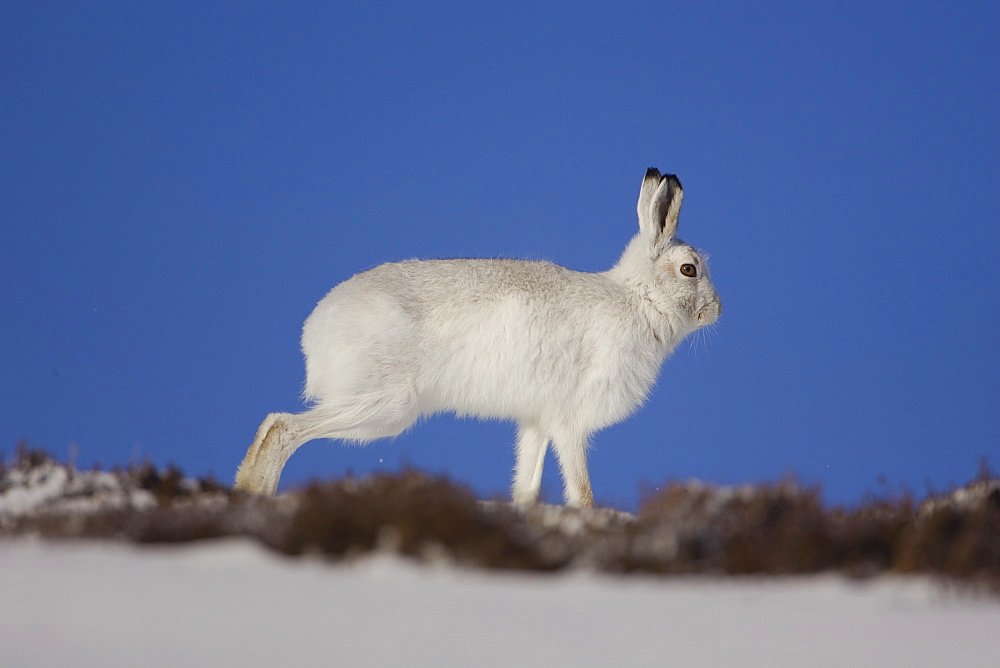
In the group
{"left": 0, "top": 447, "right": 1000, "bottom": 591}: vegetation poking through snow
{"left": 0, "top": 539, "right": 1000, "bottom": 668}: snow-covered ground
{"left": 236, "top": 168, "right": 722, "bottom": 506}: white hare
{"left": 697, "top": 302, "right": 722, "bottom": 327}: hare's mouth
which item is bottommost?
{"left": 0, "top": 539, "right": 1000, "bottom": 668}: snow-covered ground

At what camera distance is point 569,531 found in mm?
5422

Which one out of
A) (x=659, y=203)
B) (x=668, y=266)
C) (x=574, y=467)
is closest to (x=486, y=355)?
(x=574, y=467)

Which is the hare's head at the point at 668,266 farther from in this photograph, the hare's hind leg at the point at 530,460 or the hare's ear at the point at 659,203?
the hare's hind leg at the point at 530,460

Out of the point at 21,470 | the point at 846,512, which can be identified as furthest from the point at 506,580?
the point at 21,470

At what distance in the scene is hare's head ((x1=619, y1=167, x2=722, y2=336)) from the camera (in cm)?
995

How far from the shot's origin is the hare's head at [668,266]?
9.95m

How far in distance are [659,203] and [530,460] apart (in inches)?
111

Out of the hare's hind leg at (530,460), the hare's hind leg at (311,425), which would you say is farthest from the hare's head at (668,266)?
the hare's hind leg at (311,425)

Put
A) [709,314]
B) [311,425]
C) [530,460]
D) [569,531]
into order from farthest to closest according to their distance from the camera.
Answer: [709,314] → [530,460] → [311,425] → [569,531]

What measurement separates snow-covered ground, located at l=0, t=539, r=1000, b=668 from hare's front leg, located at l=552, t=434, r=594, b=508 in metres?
5.00

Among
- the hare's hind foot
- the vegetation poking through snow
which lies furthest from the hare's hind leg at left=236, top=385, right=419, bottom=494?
the vegetation poking through snow

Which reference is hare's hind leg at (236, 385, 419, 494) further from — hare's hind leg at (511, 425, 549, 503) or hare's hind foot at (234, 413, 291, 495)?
hare's hind leg at (511, 425, 549, 503)

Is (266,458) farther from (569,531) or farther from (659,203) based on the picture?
(659,203)

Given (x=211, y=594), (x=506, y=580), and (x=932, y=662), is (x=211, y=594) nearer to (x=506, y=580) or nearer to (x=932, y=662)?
(x=506, y=580)
